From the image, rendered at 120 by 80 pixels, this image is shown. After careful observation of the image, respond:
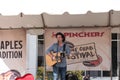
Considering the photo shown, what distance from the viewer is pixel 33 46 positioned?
809 cm

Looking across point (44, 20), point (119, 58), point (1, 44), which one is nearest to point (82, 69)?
point (119, 58)

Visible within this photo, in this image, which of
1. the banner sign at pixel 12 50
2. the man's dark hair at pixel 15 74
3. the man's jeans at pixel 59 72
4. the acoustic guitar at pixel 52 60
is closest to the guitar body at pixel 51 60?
the acoustic guitar at pixel 52 60

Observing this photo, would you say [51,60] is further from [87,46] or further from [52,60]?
[87,46]

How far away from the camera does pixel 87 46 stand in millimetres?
6988

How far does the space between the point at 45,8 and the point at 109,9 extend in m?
1.05

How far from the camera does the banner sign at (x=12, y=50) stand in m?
7.15

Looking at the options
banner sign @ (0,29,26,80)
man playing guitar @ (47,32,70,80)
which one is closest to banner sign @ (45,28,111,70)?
man playing guitar @ (47,32,70,80)

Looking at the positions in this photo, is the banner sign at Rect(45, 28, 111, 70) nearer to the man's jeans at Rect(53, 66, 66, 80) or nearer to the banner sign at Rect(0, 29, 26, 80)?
the man's jeans at Rect(53, 66, 66, 80)

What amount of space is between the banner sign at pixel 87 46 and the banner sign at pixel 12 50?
518mm

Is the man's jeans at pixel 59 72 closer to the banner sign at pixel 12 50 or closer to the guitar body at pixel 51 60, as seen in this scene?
the guitar body at pixel 51 60

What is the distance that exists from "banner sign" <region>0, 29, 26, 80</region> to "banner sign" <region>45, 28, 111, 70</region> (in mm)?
518

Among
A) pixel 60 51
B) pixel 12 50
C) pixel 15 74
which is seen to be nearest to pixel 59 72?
pixel 60 51

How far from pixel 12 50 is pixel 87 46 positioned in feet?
5.06

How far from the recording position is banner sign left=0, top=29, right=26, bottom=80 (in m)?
7.15
